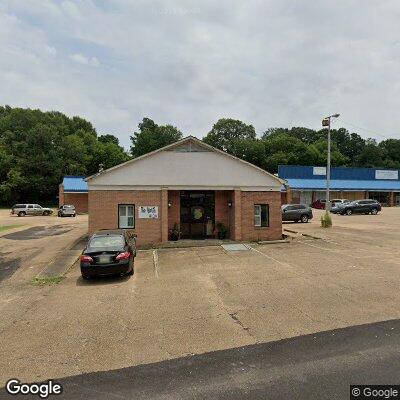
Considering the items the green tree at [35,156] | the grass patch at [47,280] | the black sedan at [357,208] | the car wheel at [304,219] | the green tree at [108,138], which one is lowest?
the grass patch at [47,280]

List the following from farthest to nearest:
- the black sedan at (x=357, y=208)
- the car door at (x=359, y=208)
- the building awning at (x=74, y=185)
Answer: the building awning at (x=74, y=185) → the car door at (x=359, y=208) → the black sedan at (x=357, y=208)

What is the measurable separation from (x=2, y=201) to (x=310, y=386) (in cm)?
7706

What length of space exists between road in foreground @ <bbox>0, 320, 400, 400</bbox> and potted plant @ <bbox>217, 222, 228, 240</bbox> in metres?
15.4

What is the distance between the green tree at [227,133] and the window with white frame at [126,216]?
9112cm

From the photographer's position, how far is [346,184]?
205 feet

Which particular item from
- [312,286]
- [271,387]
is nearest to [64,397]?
[271,387]

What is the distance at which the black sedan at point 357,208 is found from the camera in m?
43.6

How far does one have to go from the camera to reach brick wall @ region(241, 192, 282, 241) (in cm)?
2212

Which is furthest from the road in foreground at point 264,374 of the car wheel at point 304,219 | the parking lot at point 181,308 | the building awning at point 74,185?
the building awning at point 74,185

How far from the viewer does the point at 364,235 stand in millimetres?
24109

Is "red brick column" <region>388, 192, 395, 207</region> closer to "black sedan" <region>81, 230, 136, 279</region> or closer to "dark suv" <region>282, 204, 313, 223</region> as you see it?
"dark suv" <region>282, 204, 313, 223</region>

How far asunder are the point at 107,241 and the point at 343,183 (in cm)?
5582

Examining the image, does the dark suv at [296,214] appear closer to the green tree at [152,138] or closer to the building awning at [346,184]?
the building awning at [346,184]

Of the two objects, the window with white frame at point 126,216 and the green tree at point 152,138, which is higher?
the green tree at point 152,138
